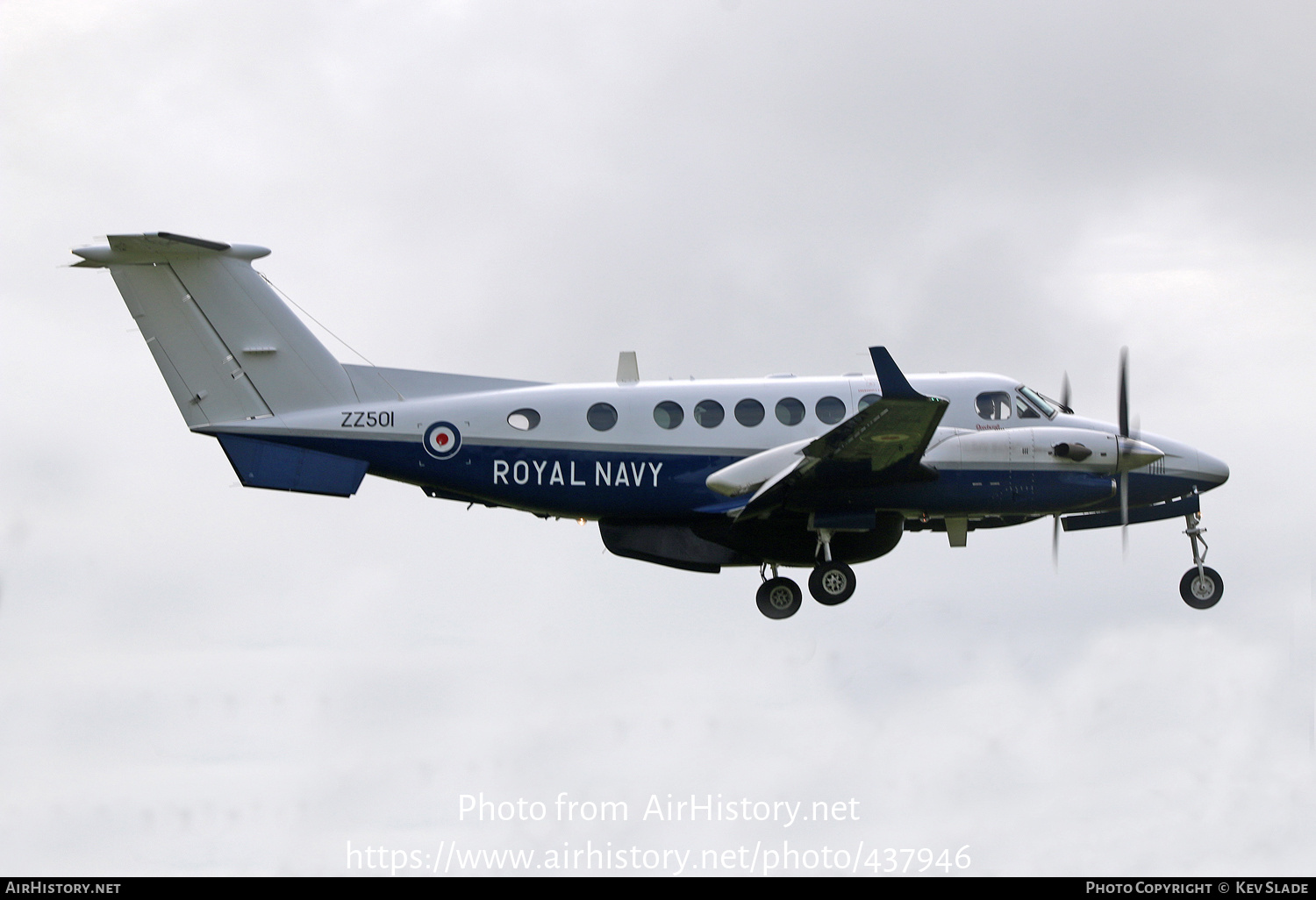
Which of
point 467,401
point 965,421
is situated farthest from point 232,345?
point 965,421

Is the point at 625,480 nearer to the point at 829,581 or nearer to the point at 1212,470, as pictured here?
the point at 829,581

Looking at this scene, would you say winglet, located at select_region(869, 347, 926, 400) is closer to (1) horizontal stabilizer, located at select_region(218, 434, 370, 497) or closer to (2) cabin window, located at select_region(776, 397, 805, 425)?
(2) cabin window, located at select_region(776, 397, 805, 425)

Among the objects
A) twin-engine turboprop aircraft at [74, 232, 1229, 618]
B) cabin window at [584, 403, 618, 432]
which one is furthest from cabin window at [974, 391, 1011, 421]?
cabin window at [584, 403, 618, 432]

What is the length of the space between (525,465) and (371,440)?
8.37ft

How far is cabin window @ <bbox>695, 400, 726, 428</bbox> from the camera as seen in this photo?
2762cm

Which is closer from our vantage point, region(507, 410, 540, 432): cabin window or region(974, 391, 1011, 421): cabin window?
region(507, 410, 540, 432): cabin window

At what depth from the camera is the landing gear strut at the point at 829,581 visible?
2770 cm

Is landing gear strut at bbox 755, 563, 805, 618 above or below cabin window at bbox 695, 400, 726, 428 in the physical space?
below

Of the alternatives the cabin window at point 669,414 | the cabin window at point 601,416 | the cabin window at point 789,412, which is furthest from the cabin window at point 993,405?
the cabin window at point 601,416

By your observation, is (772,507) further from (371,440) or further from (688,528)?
(371,440)

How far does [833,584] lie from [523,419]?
577 centimetres

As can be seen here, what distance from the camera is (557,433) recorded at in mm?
27594

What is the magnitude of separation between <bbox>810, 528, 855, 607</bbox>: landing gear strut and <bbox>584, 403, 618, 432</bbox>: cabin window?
12.8 feet

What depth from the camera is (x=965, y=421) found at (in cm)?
2816
